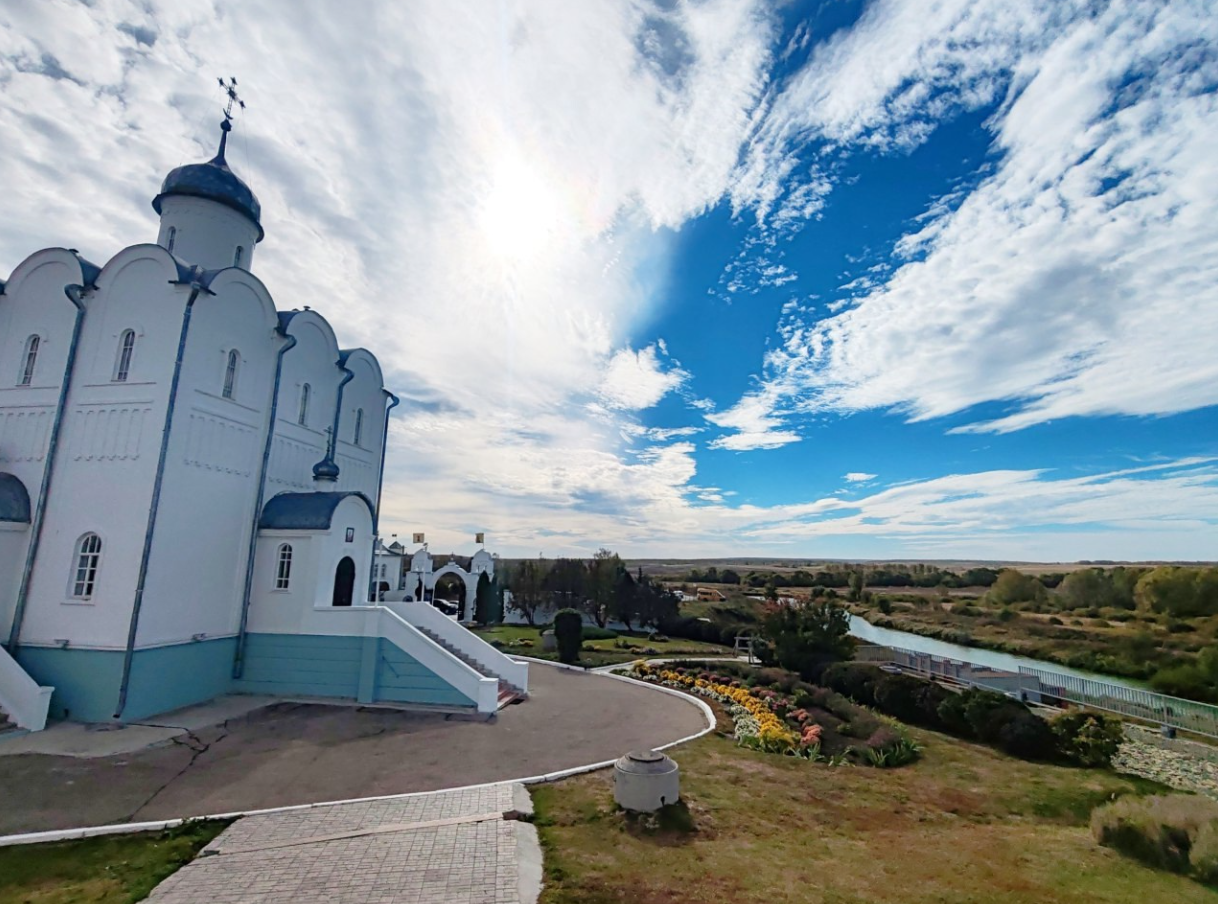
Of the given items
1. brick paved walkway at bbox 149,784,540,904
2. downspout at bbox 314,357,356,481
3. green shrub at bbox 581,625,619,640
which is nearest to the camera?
brick paved walkway at bbox 149,784,540,904

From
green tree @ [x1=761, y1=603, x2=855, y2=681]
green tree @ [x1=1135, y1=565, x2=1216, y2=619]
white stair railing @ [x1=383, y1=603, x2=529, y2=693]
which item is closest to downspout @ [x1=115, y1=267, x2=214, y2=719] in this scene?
white stair railing @ [x1=383, y1=603, x2=529, y2=693]

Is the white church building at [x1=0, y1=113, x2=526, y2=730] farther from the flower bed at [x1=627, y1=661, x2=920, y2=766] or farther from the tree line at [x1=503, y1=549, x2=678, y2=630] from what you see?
the tree line at [x1=503, y1=549, x2=678, y2=630]

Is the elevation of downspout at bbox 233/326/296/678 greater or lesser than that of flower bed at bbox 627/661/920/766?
greater

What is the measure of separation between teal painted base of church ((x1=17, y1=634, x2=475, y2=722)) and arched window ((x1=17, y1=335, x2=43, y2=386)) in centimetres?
530

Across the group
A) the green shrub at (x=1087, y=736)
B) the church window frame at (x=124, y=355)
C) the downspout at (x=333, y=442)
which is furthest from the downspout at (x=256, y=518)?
the green shrub at (x=1087, y=736)

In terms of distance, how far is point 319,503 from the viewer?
1283 cm

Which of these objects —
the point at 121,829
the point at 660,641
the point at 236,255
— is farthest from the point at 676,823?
the point at 660,641

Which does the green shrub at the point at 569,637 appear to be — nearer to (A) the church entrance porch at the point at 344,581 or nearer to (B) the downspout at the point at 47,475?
(A) the church entrance porch at the point at 344,581

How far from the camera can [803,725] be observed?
11.5 metres

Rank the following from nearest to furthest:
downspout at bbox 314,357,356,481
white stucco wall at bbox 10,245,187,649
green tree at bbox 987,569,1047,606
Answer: green tree at bbox 987,569,1047,606, white stucco wall at bbox 10,245,187,649, downspout at bbox 314,357,356,481

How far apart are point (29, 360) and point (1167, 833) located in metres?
19.1

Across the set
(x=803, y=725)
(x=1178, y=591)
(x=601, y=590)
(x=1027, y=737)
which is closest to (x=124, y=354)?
(x=803, y=725)

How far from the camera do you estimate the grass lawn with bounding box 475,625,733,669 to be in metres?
18.9

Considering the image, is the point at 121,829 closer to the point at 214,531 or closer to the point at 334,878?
the point at 334,878
